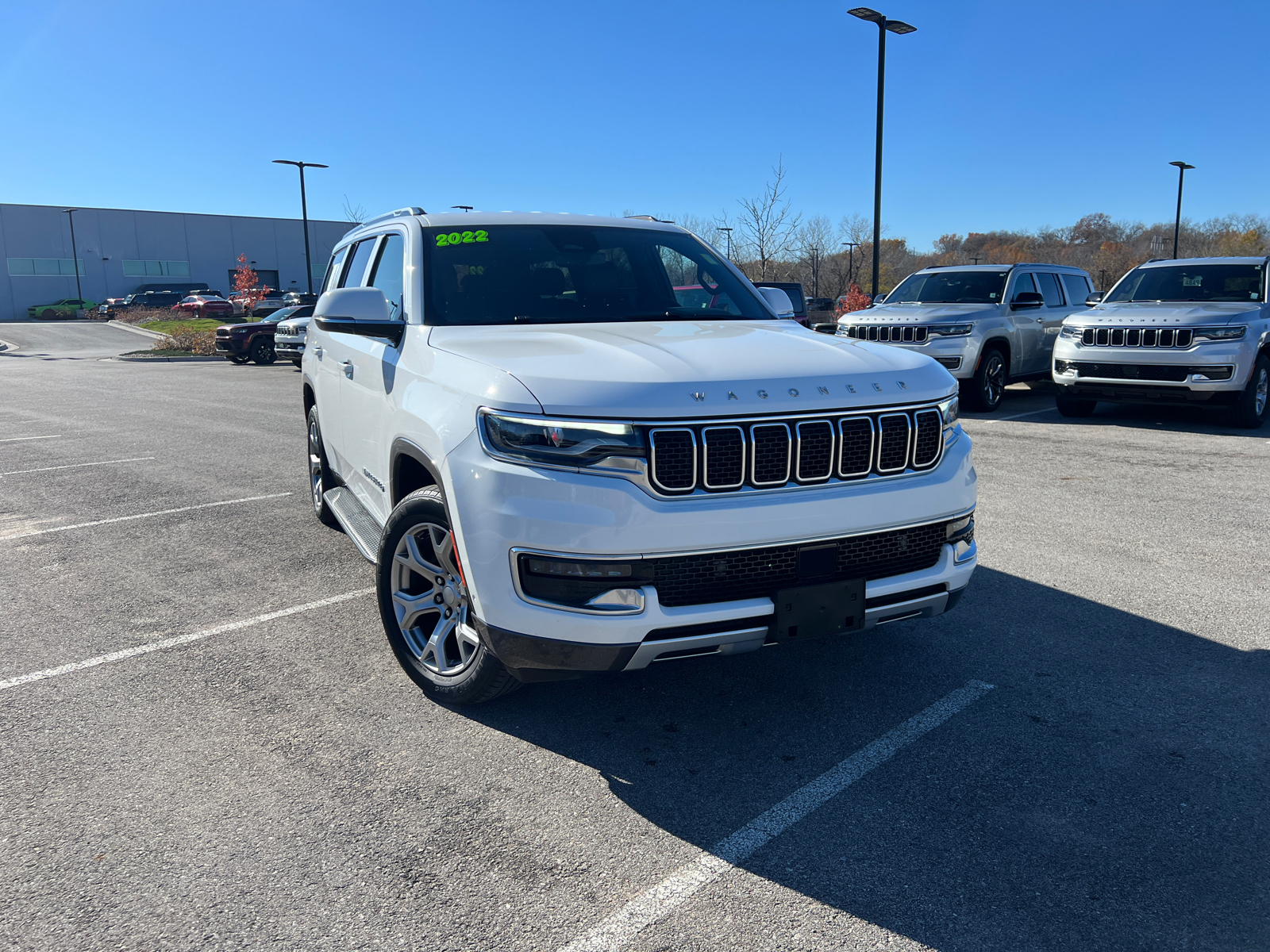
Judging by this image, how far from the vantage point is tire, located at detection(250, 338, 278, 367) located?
26672 mm

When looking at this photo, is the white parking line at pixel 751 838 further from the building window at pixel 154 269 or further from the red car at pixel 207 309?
the building window at pixel 154 269

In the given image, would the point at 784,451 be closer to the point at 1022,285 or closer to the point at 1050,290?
the point at 1022,285

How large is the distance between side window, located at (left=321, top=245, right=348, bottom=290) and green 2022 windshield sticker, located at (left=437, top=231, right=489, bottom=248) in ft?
6.00

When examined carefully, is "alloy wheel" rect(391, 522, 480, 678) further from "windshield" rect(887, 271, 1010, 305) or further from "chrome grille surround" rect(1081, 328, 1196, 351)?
"windshield" rect(887, 271, 1010, 305)

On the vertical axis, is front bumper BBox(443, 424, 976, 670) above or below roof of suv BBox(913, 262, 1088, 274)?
below

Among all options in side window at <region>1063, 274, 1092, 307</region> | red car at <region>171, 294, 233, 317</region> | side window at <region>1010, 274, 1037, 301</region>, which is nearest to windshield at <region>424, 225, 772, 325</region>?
side window at <region>1010, 274, 1037, 301</region>

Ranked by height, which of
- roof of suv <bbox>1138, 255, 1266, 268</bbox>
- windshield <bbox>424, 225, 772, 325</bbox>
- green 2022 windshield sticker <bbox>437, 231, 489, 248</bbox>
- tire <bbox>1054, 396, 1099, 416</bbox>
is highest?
roof of suv <bbox>1138, 255, 1266, 268</bbox>

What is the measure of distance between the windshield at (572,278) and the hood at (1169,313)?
7.44 meters

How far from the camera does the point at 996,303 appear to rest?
41.8 ft

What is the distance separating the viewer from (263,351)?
2689cm

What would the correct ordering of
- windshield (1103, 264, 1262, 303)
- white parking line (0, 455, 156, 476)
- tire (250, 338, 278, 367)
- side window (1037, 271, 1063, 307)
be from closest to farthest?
white parking line (0, 455, 156, 476) < windshield (1103, 264, 1262, 303) < side window (1037, 271, 1063, 307) < tire (250, 338, 278, 367)

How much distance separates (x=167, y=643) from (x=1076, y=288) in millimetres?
14409

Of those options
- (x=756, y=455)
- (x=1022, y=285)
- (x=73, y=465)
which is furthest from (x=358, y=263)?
(x=1022, y=285)

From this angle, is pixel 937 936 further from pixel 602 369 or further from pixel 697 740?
pixel 602 369
